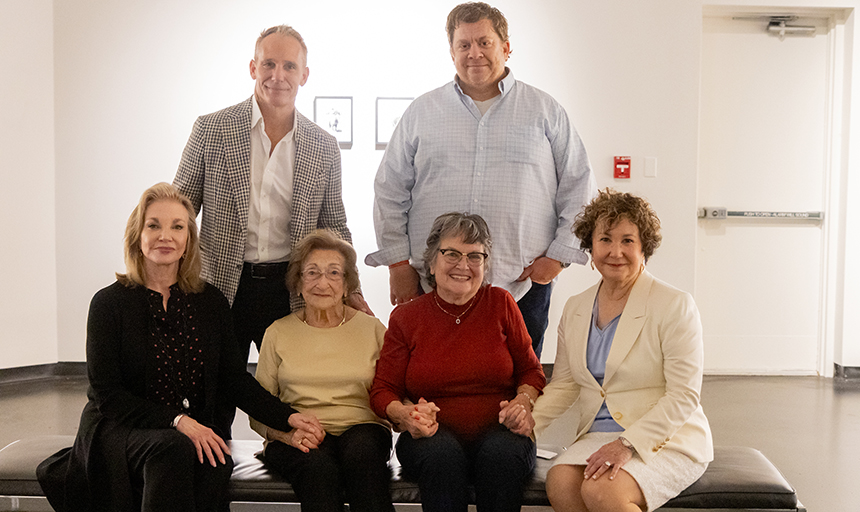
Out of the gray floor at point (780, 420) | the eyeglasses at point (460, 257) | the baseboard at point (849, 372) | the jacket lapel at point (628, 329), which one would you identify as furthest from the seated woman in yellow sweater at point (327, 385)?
the baseboard at point (849, 372)

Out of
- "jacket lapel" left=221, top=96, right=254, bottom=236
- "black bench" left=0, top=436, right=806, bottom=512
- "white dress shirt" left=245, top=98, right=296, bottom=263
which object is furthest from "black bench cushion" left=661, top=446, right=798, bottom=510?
"jacket lapel" left=221, top=96, right=254, bottom=236

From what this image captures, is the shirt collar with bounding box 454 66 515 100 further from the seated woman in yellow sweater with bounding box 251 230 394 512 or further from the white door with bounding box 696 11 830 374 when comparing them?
the white door with bounding box 696 11 830 374

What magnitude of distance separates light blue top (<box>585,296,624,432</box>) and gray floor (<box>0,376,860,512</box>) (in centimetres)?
123

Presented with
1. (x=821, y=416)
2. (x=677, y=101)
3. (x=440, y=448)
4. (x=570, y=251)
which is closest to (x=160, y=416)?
(x=440, y=448)

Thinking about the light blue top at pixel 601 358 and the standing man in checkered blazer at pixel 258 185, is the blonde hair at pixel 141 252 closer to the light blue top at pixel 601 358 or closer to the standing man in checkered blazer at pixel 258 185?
the standing man in checkered blazer at pixel 258 185

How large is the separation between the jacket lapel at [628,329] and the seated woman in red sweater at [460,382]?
264 mm

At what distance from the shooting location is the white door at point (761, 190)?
5.16 metres

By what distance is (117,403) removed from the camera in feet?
6.63

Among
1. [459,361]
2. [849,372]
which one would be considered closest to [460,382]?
[459,361]

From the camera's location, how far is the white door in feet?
16.9

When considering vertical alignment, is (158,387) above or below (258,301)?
below

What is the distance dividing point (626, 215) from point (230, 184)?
1353 millimetres

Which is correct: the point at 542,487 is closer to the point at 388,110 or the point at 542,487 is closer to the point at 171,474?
the point at 171,474

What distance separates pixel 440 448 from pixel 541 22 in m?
3.75
